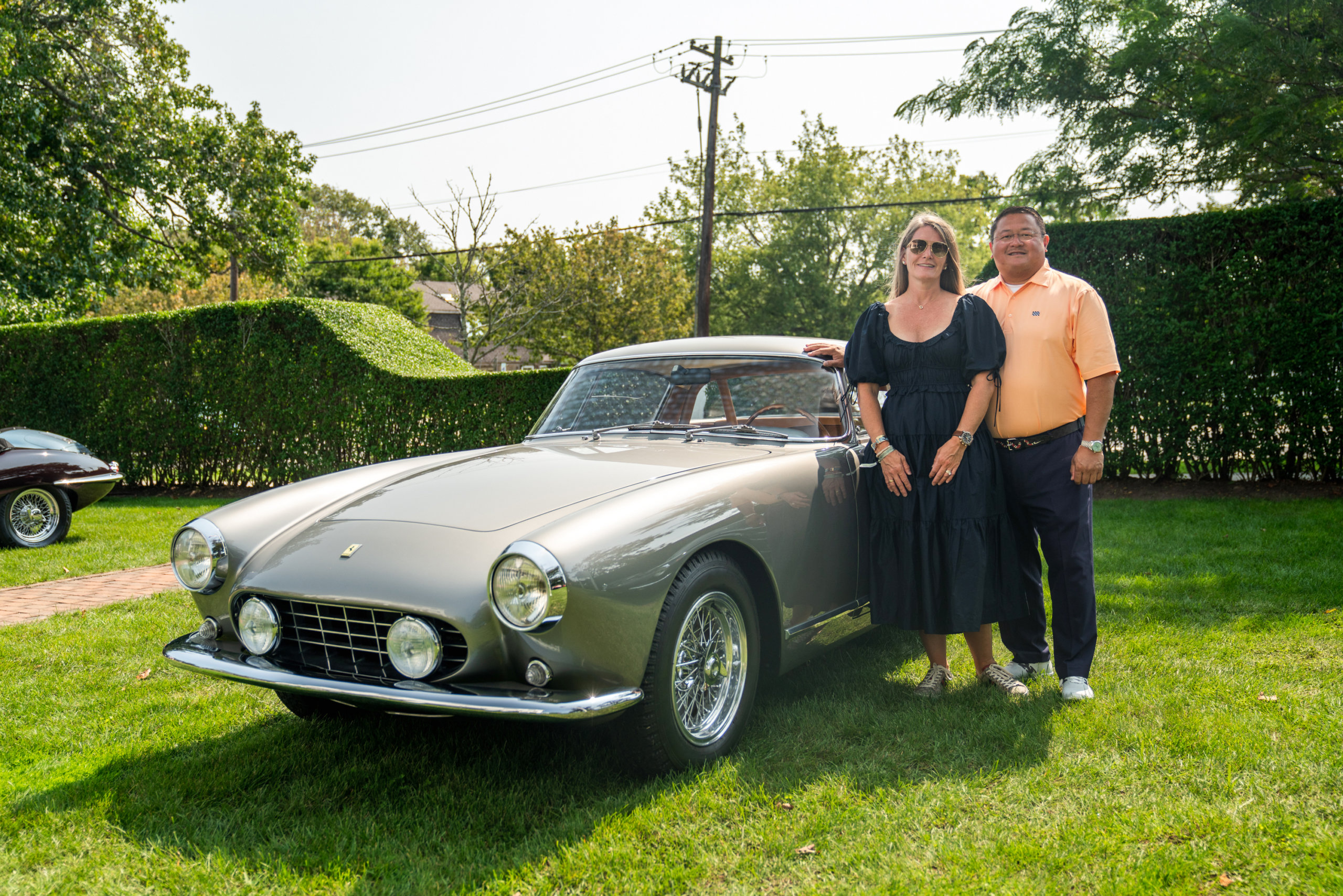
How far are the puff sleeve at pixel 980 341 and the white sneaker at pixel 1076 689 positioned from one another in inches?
51.1

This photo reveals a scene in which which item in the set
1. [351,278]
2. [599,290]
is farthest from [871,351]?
[351,278]

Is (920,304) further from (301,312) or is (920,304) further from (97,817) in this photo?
(301,312)

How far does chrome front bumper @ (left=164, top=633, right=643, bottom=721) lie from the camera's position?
2.58 m

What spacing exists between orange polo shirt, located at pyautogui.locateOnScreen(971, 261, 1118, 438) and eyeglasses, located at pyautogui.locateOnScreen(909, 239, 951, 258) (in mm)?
299

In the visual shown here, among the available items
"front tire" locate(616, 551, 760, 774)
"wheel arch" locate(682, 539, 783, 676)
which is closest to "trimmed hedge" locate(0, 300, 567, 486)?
"wheel arch" locate(682, 539, 783, 676)

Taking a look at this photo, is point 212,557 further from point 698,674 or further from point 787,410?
point 787,410

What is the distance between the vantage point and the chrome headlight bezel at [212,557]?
323 centimetres

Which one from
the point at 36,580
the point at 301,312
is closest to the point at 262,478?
the point at 301,312

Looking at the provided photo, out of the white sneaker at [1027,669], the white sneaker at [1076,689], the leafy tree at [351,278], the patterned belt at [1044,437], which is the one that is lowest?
the white sneaker at [1027,669]

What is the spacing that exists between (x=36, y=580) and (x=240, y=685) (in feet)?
13.1

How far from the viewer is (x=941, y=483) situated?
12.2ft

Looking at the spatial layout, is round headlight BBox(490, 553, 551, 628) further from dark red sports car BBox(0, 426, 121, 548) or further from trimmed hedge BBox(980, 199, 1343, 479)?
trimmed hedge BBox(980, 199, 1343, 479)

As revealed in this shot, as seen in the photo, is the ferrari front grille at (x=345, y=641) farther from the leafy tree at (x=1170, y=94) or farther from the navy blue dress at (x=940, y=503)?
the leafy tree at (x=1170, y=94)

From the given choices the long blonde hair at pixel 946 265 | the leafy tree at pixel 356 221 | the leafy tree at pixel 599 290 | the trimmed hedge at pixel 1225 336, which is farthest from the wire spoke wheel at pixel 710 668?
the leafy tree at pixel 356 221
